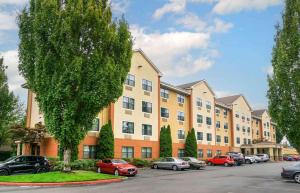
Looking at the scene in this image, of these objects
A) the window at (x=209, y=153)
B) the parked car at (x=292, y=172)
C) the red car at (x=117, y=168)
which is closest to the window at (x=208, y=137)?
the window at (x=209, y=153)

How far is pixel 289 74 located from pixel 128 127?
22.1 m

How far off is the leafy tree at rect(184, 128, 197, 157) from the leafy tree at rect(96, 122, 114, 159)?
54.1 ft

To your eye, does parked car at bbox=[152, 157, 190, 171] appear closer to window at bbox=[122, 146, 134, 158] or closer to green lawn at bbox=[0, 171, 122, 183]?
window at bbox=[122, 146, 134, 158]

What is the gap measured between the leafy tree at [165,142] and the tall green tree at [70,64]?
2060 cm

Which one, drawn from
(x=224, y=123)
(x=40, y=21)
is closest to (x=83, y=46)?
(x=40, y=21)

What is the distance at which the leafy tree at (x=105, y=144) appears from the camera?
36.2 m

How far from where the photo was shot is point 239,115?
70.2 metres

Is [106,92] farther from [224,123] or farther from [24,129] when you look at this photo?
[224,123]

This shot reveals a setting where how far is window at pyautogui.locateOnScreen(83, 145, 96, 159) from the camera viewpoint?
35734 millimetres

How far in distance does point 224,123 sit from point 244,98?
11.2 m

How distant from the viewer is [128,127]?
4081 cm

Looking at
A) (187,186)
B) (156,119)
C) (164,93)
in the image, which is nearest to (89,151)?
(156,119)

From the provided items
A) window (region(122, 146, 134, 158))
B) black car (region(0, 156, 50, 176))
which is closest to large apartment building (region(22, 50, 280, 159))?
window (region(122, 146, 134, 158))

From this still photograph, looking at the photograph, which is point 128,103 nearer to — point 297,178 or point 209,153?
point 297,178
